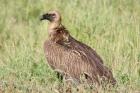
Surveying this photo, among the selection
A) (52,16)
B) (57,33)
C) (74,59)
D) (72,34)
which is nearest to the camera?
(74,59)

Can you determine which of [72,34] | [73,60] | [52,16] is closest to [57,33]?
[52,16]

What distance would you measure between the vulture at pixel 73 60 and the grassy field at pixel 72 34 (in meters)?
0.19

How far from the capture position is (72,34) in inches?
451

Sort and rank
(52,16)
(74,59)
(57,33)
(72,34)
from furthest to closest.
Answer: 1. (72,34)
2. (52,16)
3. (57,33)
4. (74,59)

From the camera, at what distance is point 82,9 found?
12.3m

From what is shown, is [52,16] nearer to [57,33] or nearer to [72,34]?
[57,33]

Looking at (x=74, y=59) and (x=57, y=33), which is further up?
(x=57, y=33)

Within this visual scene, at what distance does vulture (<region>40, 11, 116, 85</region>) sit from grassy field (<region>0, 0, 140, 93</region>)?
19 centimetres

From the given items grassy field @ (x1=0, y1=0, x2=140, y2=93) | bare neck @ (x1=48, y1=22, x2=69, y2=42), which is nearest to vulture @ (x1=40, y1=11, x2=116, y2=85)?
bare neck @ (x1=48, y1=22, x2=69, y2=42)

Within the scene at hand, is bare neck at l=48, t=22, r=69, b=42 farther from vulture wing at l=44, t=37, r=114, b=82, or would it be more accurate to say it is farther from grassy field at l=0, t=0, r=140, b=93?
grassy field at l=0, t=0, r=140, b=93

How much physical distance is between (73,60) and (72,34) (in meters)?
2.10

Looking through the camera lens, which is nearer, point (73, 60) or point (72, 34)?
point (73, 60)

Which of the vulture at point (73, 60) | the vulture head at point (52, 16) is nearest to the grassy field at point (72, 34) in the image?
the vulture at point (73, 60)

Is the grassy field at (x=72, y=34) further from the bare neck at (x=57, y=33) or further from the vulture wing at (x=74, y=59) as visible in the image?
the bare neck at (x=57, y=33)
